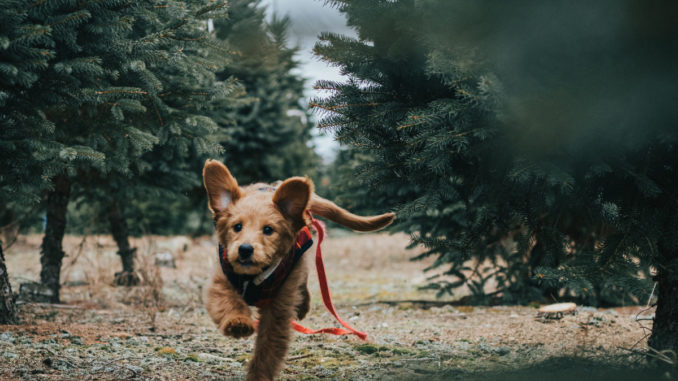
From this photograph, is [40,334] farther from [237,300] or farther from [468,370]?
[468,370]

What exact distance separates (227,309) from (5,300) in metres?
2.94

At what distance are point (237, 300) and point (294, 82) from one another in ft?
49.7

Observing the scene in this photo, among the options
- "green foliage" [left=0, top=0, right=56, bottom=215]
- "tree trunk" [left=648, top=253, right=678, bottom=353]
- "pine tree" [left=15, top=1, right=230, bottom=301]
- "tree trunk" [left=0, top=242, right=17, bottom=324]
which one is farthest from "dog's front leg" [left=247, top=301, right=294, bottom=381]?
"tree trunk" [left=0, top=242, right=17, bottom=324]

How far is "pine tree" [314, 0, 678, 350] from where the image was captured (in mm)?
2051

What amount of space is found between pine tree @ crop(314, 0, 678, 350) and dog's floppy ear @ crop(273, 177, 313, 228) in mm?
739

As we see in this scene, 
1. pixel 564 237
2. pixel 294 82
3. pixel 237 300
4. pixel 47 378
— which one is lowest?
pixel 47 378

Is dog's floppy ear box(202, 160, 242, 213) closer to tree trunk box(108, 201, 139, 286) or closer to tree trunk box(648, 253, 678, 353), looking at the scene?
tree trunk box(648, 253, 678, 353)

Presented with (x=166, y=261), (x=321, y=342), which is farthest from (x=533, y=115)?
(x=166, y=261)

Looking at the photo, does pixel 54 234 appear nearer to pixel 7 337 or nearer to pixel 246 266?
pixel 7 337

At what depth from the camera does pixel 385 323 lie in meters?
6.04

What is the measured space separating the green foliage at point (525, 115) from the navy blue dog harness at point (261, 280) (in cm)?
89

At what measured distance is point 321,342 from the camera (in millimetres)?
4871

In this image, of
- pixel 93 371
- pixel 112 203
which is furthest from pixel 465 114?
pixel 112 203

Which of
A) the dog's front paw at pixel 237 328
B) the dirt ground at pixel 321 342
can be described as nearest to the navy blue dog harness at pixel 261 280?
the dog's front paw at pixel 237 328
